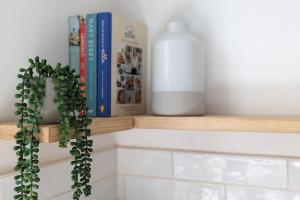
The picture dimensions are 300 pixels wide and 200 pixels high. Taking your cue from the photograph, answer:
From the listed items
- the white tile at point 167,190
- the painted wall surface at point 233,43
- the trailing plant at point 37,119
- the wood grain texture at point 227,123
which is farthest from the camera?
the white tile at point 167,190

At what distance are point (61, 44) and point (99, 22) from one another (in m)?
0.11

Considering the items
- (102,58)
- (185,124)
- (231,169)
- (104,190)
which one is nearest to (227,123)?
(185,124)

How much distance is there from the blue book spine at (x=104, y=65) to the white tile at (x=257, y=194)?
0.37m

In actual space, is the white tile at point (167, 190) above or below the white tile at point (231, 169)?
below

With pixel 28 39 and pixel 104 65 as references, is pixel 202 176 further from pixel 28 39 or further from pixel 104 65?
pixel 28 39

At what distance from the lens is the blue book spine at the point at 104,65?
0.86 meters

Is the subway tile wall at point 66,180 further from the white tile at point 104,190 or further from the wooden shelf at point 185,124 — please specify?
the wooden shelf at point 185,124

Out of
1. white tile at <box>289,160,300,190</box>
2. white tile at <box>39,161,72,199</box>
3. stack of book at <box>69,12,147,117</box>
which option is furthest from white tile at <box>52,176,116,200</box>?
white tile at <box>289,160,300,190</box>

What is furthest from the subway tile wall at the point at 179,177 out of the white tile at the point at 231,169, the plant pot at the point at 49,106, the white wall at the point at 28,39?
the plant pot at the point at 49,106

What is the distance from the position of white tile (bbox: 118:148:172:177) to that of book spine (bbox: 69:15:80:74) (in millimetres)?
306

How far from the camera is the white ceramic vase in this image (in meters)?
0.87

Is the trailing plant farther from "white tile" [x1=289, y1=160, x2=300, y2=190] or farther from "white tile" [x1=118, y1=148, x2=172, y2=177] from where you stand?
"white tile" [x1=289, y1=160, x2=300, y2=190]

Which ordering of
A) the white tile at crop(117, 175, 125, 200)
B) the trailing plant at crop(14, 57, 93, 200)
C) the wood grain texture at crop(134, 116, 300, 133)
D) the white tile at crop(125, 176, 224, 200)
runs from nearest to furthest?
the trailing plant at crop(14, 57, 93, 200)
the wood grain texture at crop(134, 116, 300, 133)
the white tile at crop(125, 176, 224, 200)
the white tile at crop(117, 175, 125, 200)

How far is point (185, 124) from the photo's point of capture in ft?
2.69
